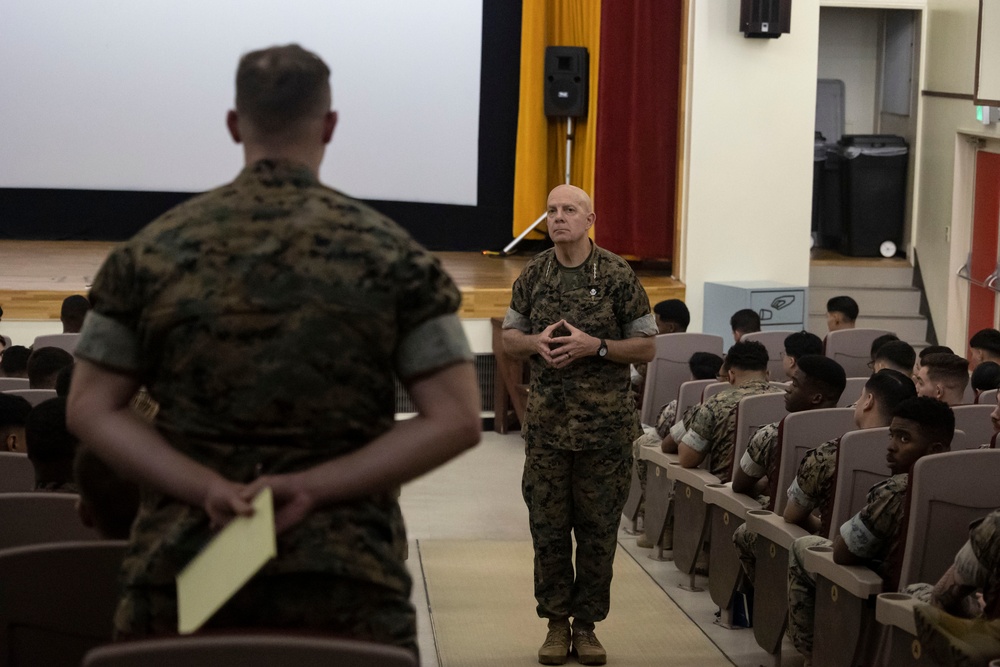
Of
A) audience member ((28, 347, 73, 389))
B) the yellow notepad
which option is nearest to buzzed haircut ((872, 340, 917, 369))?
audience member ((28, 347, 73, 389))

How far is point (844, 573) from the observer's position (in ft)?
10.6

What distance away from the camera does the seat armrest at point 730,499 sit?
4.10m

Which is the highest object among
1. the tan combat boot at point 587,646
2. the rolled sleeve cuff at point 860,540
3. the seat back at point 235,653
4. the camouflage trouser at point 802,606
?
the seat back at point 235,653

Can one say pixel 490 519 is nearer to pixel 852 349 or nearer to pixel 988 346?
pixel 852 349

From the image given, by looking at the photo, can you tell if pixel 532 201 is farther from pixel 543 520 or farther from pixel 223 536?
pixel 223 536

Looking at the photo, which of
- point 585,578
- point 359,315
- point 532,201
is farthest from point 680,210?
point 359,315

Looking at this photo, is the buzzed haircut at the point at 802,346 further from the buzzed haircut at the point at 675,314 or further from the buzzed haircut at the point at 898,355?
the buzzed haircut at the point at 675,314

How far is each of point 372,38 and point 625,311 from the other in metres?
6.11

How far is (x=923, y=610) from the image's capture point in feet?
8.11

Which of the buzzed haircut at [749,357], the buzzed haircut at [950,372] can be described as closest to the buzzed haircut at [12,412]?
the buzzed haircut at [749,357]

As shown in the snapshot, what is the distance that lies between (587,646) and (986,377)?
2196mm

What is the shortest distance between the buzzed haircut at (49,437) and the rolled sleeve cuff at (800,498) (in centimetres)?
196

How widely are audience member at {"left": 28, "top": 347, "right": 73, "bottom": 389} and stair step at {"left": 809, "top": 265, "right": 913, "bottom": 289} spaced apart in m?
6.85

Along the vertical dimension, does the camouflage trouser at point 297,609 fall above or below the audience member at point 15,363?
above
